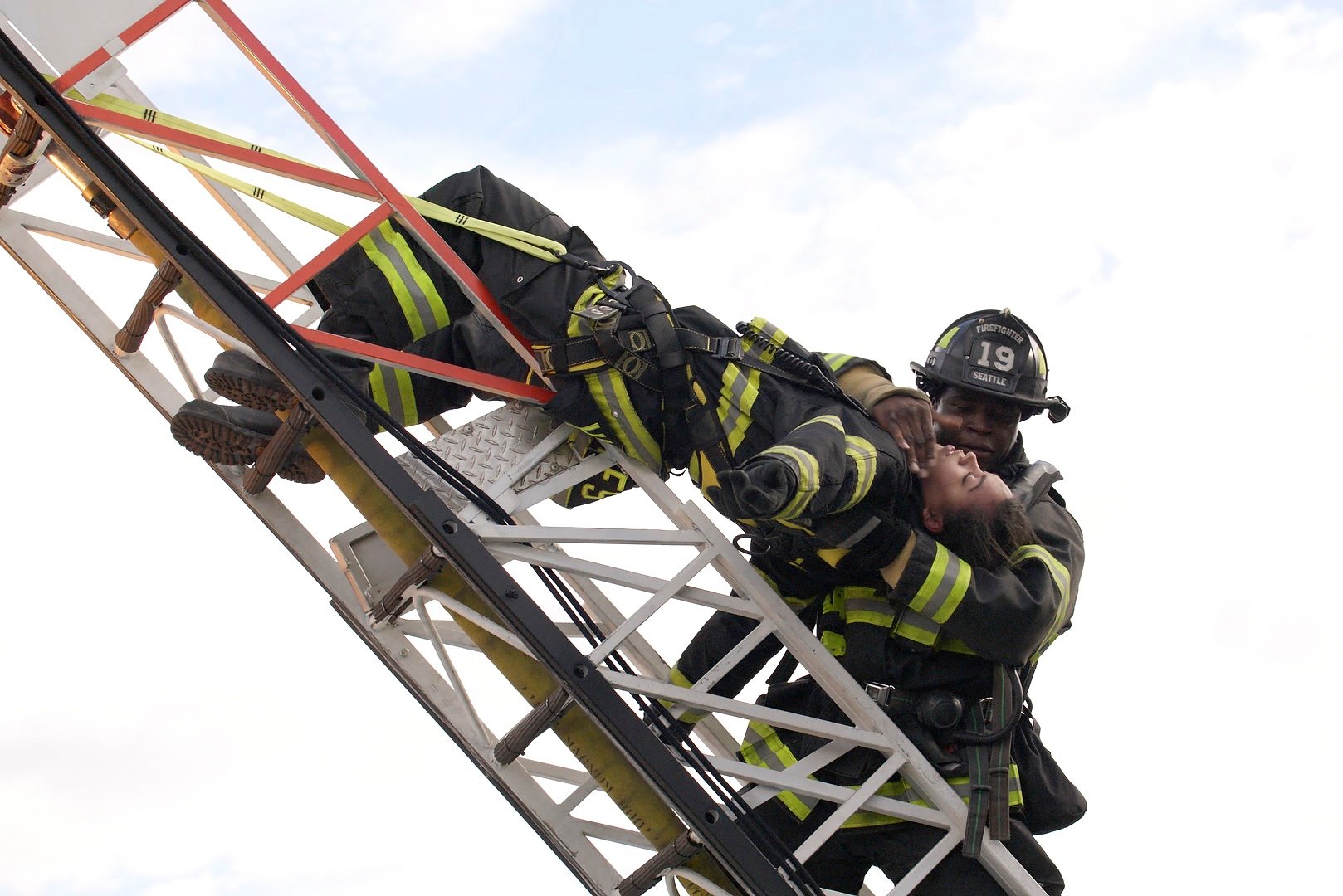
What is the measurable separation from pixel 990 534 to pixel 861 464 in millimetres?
686

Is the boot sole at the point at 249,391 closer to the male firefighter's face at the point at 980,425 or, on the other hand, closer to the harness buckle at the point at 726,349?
the harness buckle at the point at 726,349

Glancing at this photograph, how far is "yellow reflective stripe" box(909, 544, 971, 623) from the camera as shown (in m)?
5.55

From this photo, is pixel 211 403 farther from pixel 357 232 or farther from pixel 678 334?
pixel 678 334

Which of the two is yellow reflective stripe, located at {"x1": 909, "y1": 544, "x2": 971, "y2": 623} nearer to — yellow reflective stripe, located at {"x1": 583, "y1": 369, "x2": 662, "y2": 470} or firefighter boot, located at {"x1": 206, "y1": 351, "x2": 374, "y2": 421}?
yellow reflective stripe, located at {"x1": 583, "y1": 369, "x2": 662, "y2": 470}

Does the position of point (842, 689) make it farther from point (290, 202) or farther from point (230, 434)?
point (290, 202)

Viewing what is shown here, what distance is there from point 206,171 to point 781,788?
330cm

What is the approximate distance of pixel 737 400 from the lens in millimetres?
5805

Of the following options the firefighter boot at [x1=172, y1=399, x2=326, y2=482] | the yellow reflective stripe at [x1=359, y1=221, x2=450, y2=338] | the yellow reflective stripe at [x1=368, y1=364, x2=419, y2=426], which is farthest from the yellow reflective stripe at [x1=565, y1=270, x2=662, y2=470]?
the firefighter boot at [x1=172, y1=399, x2=326, y2=482]

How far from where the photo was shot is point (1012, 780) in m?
5.97

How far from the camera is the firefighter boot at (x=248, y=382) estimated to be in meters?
5.48

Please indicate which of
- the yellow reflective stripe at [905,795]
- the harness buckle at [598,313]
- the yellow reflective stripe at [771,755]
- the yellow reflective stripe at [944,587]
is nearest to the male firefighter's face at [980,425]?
the yellow reflective stripe at [944,587]

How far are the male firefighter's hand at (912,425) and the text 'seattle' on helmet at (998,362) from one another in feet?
2.61

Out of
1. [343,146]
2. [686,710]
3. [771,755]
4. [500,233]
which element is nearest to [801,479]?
[686,710]

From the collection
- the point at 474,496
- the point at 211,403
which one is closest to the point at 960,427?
the point at 474,496
